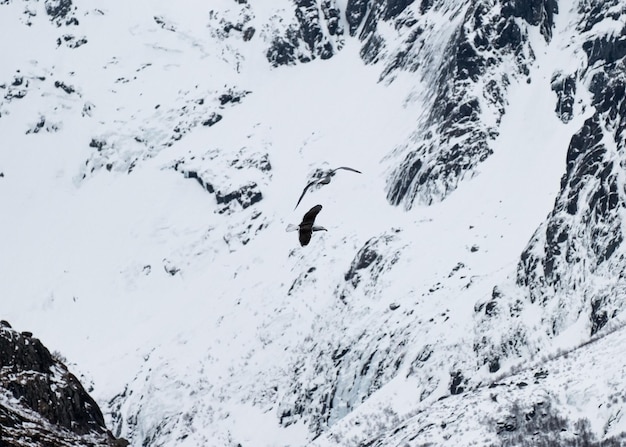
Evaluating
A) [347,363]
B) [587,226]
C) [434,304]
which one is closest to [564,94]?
[434,304]

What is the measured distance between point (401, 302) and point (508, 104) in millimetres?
51675

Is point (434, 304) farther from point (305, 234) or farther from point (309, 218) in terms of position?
point (309, 218)

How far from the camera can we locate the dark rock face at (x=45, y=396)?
41.5 m

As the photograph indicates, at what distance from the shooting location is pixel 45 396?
45250 mm

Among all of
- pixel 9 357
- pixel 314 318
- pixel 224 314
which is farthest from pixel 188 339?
pixel 9 357

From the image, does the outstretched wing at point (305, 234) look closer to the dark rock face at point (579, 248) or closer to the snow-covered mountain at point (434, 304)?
A: the snow-covered mountain at point (434, 304)

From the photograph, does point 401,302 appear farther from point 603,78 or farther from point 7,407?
point 7,407

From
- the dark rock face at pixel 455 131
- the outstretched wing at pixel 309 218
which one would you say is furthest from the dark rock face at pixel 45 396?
the dark rock face at pixel 455 131

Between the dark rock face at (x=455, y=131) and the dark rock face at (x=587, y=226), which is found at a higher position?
the dark rock face at (x=587, y=226)

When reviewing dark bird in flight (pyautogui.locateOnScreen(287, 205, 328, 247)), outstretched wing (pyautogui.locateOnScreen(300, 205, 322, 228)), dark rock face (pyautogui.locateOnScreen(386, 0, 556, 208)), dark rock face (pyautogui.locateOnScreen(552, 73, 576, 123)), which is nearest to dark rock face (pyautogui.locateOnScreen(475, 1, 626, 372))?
dark rock face (pyautogui.locateOnScreen(386, 0, 556, 208))

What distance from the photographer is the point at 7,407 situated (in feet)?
130

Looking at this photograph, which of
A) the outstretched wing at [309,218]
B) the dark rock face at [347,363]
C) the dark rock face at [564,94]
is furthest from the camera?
the dark rock face at [564,94]

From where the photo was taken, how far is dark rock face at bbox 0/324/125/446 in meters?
41.5

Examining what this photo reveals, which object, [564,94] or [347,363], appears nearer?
[347,363]
